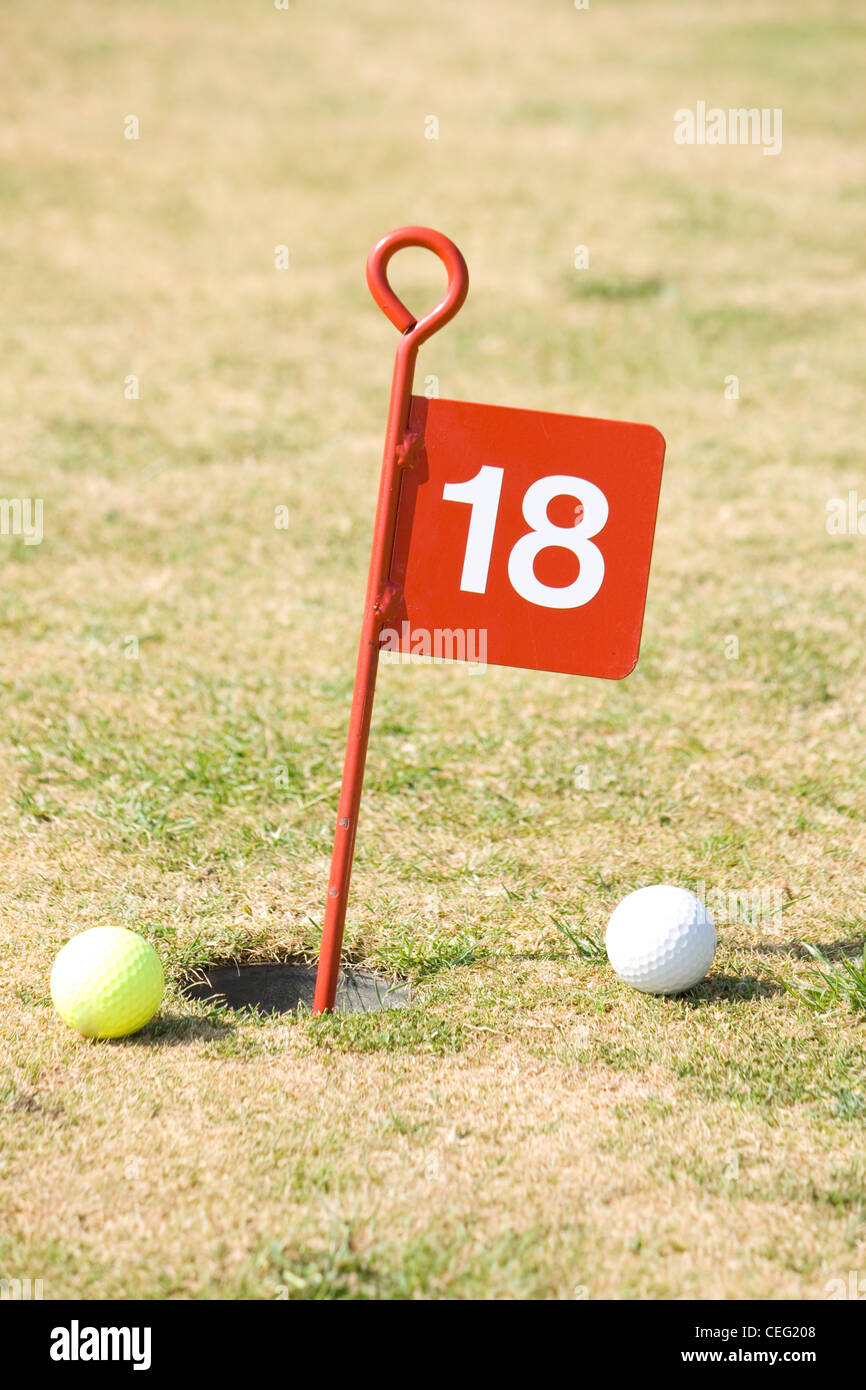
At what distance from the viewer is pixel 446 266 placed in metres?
3.23

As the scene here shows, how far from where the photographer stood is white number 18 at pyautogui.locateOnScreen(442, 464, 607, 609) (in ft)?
11.0

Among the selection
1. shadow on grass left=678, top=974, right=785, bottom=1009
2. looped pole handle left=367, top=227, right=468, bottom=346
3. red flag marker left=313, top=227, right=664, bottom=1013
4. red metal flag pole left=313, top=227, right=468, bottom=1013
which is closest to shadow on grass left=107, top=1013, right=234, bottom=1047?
red metal flag pole left=313, top=227, right=468, bottom=1013

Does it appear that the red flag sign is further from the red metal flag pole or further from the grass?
the grass

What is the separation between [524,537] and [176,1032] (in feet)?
5.08

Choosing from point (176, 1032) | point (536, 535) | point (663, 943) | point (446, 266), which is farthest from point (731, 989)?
point (446, 266)

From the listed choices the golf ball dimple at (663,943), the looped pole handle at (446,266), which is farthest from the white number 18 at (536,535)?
the golf ball dimple at (663,943)

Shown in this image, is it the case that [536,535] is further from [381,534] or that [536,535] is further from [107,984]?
[107,984]

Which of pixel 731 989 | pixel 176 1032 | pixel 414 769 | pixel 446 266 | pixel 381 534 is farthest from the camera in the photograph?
pixel 414 769

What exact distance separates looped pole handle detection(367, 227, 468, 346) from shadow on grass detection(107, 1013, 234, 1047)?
181 centimetres

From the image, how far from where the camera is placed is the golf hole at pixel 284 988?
12.1 feet

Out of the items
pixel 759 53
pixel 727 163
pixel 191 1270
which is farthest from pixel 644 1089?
pixel 759 53

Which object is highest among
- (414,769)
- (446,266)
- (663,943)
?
(446,266)

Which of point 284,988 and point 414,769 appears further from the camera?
point 414,769

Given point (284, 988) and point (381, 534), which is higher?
point (381, 534)
